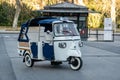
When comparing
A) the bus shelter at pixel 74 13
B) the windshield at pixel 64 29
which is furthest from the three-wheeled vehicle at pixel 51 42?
the bus shelter at pixel 74 13

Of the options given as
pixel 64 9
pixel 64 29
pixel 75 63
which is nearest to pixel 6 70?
pixel 75 63

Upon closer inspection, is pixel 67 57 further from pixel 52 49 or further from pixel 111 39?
pixel 111 39

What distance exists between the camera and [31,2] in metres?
63.0

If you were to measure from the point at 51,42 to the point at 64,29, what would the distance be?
0.66 m

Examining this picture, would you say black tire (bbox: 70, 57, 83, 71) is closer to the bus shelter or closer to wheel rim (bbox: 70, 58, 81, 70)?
wheel rim (bbox: 70, 58, 81, 70)

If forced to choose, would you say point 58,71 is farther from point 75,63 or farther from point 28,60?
point 28,60

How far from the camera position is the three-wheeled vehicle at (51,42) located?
14.0 metres

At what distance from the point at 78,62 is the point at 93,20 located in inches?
1945

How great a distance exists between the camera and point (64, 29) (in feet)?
47.1

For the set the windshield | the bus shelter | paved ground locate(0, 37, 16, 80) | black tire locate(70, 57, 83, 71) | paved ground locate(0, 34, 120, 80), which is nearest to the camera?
paved ground locate(0, 37, 16, 80)

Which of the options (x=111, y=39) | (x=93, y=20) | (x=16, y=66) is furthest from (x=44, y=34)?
(x=93, y=20)

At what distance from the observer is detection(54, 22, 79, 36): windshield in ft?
46.7

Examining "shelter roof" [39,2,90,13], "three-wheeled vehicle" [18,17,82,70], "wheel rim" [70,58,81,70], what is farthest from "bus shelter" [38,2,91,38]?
"wheel rim" [70,58,81,70]

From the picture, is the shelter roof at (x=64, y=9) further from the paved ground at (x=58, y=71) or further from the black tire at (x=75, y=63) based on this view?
the black tire at (x=75, y=63)
